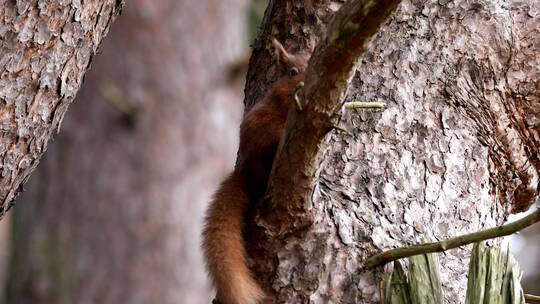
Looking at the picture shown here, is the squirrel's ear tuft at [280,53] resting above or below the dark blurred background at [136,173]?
below

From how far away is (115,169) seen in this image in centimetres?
636

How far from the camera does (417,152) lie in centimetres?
265

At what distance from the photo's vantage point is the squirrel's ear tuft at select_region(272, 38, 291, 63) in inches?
115

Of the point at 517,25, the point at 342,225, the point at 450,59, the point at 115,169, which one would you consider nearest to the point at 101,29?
the point at 342,225

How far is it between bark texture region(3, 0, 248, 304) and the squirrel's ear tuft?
3.34 m

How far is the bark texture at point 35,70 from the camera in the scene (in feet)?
7.64

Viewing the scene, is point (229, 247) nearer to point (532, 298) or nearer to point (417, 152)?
point (417, 152)

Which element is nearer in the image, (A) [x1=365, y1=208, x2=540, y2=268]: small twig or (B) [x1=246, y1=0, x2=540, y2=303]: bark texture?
(A) [x1=365, y1=208, x2=540, y2=268]: small twig

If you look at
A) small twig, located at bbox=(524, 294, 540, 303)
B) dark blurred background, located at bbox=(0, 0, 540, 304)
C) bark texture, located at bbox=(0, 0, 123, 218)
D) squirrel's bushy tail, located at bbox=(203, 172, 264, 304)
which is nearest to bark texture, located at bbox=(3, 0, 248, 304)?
dark blurred background, located at bbox=(0, 0, 540, 304)

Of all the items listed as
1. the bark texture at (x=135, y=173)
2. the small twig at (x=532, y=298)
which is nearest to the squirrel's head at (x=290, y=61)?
the small twig at (x=532, y=298)

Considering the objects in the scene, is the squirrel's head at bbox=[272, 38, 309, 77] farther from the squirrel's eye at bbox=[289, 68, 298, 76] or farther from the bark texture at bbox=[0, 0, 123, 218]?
the bark texture at bbox=[0, 0, 123, 218]

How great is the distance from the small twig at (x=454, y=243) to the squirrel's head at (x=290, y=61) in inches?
29.4

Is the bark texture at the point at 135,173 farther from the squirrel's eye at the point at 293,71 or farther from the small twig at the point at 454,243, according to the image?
the small twig at the point at 454,243

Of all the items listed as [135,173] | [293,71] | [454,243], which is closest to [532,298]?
[454,243]
